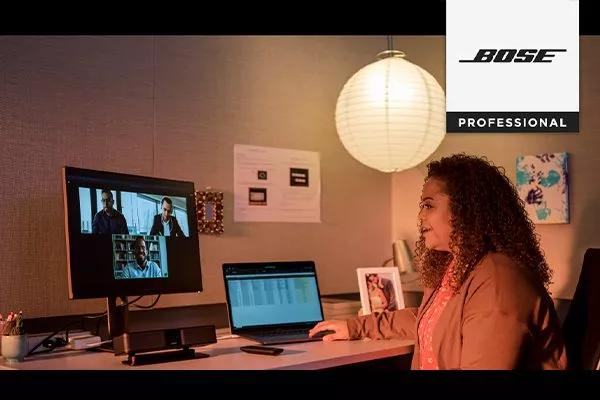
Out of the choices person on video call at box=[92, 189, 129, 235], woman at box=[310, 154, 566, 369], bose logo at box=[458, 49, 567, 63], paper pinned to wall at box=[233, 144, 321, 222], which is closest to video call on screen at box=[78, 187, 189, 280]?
person on video call at box=[92, 189, 129, 235]

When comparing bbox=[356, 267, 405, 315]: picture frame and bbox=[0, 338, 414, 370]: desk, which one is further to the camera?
bbox=[356, 267, 405, 315]: picture frame

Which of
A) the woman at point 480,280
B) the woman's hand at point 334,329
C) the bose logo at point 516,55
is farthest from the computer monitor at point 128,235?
the bose logo at point 516,55

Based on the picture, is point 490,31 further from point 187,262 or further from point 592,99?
point 187,262

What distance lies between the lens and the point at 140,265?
6.53 ft

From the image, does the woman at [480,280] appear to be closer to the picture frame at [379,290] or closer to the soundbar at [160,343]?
the picture frame at [379,290]

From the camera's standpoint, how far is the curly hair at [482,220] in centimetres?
183

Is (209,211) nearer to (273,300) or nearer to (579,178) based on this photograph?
(273,300)

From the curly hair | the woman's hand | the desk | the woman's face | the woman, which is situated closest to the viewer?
the woman

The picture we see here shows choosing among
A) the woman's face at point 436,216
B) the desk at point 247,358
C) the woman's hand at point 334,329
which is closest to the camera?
the desk at point 247,358

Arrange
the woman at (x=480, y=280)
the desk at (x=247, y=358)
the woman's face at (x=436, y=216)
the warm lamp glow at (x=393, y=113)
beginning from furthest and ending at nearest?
the warm lamp glow at (x=393, y=113) → the woman's face at (x=436, y=216) → the desk at (x=247, y=358) → the woman at (x=480, y=280)

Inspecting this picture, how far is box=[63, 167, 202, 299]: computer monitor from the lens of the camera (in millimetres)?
1819

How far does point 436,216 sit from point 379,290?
0.66 m

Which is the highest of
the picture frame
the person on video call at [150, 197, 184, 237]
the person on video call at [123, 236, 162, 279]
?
the person on video call at [150, 197, 184, 237]

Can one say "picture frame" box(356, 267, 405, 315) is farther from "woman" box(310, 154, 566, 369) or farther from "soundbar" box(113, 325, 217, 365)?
"soundbar" box(113, 325, 217, 365)
